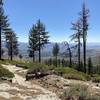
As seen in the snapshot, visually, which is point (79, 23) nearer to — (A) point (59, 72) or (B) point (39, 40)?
(B) point (39, 40)

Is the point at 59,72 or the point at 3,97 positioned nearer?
the point at 3,97

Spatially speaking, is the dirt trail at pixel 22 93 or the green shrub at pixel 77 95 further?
the dirt trail at pixel 22 93

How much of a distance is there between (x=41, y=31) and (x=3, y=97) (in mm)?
54016

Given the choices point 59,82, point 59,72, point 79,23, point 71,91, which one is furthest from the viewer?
point 79,23

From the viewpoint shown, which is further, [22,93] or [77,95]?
[22,93]

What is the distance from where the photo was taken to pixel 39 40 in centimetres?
6725

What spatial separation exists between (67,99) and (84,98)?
3.34 ft

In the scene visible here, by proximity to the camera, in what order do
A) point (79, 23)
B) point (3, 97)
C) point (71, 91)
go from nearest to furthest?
point (3, 97), point (71, 91), point (79, 23)

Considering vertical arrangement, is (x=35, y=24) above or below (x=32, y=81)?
above

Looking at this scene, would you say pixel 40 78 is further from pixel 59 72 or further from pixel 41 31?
pixel 41 31

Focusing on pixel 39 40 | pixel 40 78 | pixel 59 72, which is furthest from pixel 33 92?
pixel 39 40

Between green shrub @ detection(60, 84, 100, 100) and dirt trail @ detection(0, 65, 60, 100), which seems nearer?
green shrub @ detection(60, 84, 100, 100)

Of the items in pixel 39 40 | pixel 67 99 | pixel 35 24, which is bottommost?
pixel 67 99

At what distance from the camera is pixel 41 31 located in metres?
67.4
